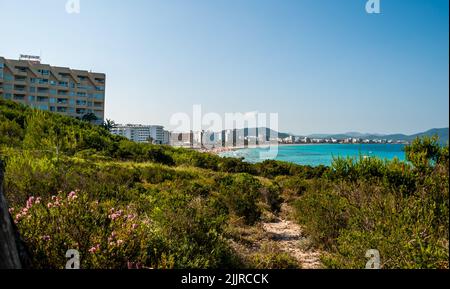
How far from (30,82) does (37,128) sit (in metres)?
40.9

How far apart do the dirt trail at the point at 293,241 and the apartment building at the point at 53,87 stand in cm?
5507

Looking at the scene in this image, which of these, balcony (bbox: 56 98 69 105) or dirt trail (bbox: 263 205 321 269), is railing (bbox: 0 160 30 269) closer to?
dirt trail (bbox: 263 205 321 269)

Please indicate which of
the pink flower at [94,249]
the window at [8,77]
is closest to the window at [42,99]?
the window at [8,77]

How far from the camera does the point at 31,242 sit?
3432mm

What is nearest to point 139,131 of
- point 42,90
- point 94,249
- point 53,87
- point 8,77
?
point 53,87

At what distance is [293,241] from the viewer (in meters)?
7.83

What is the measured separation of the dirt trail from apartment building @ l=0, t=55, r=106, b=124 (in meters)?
55.1

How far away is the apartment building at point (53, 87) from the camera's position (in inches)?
2106

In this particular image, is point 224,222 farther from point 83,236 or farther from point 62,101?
point 62,101

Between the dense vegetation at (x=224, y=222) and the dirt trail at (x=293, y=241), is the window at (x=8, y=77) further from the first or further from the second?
the dirt trail at (x=293, y=241)

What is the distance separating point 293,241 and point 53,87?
61.2 meters
